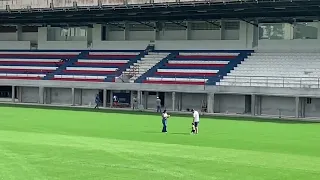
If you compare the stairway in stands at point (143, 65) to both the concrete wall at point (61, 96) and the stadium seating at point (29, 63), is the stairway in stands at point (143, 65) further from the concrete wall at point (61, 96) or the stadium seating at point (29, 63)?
the stadium seating at point (29, 63)

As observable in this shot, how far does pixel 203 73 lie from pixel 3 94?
20770mm

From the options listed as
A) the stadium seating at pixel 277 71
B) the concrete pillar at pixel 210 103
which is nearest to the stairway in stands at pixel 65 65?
the concrete pillar at pixel 210 103

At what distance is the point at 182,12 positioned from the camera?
4869 cm

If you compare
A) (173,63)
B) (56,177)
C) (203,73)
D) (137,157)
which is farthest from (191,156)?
(173,63)

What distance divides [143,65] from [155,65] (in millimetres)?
1197

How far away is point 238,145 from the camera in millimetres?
22797

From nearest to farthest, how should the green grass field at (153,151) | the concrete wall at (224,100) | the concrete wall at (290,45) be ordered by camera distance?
1. the green grass field at (153,151)
2. the concrete wall at (224,100)
3. the concrete wall at (290,45)

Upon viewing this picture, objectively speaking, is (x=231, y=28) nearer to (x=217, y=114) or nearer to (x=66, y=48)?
(x=217, y=114)

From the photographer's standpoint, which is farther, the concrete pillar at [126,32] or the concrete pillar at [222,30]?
the concrete pillar at [126,32]

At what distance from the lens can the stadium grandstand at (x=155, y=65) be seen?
32.9 metres

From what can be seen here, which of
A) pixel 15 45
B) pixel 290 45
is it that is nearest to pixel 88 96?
pixel 15 45

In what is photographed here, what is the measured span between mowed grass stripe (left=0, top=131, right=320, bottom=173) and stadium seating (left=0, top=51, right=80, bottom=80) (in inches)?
1186

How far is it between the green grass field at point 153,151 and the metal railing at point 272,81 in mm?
8879

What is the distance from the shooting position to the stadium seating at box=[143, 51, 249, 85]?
152ft
